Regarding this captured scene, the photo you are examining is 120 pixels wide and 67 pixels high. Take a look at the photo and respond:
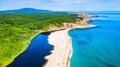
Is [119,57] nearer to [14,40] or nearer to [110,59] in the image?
[110,59]

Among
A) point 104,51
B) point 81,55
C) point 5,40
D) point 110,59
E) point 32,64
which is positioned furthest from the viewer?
point 5,40

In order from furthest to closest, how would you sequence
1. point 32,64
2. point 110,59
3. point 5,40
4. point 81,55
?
point 5,40 < point 81,55 < point 110,59 < point 32,64

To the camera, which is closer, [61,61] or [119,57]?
[61,61]

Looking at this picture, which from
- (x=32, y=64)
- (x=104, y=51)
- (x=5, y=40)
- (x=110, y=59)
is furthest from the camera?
(x=5, y=40)

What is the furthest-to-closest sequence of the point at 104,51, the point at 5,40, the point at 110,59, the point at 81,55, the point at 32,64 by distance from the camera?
the point at 5,40 < the point at 104,51 < the point at 81,55 < the point at 110,59 < the point at 32,64

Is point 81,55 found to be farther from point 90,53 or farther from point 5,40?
point 5,40

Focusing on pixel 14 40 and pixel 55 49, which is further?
pixel 14 40

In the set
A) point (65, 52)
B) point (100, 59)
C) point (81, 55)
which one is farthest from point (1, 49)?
point (100, 59)

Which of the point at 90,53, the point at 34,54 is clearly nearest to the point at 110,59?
the point at 90,53
